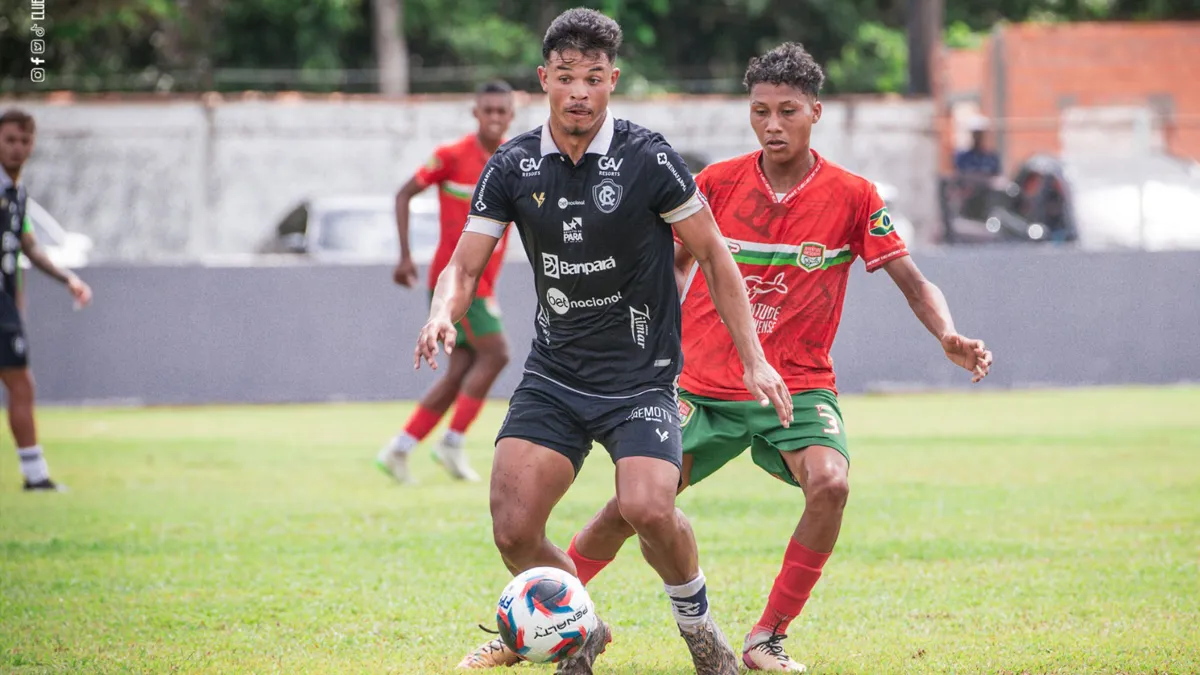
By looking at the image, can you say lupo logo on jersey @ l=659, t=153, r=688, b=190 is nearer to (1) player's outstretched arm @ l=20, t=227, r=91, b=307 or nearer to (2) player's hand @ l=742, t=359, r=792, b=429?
(2) player's hand @ l=742, t=359, r=792, b=429

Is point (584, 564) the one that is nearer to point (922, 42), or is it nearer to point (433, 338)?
point (433, 338)

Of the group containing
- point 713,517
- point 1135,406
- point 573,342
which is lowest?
point 1135,406

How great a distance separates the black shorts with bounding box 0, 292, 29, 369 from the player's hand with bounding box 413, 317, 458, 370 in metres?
6.44

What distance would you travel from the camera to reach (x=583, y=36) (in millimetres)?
5047

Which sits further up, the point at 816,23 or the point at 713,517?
the point at 816,23

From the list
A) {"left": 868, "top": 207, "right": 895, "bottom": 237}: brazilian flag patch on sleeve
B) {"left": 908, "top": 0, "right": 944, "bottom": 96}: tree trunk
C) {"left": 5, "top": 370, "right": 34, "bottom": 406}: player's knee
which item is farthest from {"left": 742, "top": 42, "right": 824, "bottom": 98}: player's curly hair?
{"left": 908, "top": 0, "right": 944, "bottom": 96}: tree trunk

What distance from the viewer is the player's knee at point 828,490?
18.0 ft

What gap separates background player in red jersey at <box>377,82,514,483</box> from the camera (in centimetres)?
1070

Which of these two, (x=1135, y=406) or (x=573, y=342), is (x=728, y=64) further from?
(x=573, y=342)

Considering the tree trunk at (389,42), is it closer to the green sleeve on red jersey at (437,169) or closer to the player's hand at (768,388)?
the green sleeve on red jersey at (437,169)

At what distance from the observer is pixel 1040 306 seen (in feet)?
60.4

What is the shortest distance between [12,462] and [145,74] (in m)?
23.0

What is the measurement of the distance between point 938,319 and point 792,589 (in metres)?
1.09

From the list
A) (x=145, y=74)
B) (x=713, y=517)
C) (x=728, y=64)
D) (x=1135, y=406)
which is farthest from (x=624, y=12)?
(x=713, y=517)
